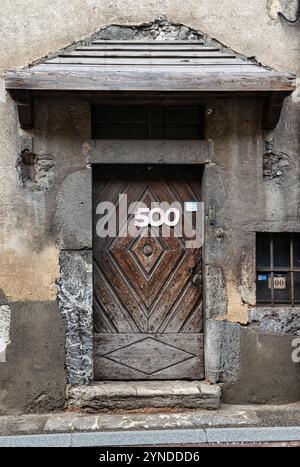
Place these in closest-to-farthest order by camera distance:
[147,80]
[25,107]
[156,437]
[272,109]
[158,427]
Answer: [156,437] < [158,427] < [147,80] < [25,107] < [272,109]

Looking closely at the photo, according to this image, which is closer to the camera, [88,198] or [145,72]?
[145,72]

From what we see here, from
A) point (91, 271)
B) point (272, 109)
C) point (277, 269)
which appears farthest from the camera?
point (277, 269)

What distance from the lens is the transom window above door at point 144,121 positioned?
21.5ft

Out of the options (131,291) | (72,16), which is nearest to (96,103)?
(72,16)

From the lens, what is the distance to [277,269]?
6559 mm

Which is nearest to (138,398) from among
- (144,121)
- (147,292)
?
(147,292)

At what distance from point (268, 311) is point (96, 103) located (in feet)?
9.14

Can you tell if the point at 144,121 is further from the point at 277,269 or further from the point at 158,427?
the point at 158,427

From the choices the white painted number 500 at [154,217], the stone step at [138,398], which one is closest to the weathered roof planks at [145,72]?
the white painted number 500 at [154,217]

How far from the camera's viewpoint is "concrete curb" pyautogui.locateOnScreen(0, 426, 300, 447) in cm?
525

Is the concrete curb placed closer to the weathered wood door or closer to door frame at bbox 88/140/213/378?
the weathered wood door

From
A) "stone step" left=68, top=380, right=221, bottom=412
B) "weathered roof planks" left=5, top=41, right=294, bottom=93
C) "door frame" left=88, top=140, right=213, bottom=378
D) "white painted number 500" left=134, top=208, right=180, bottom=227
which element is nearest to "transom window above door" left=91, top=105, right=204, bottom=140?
"door frame" left=88, top=140, right=213, bottom=378

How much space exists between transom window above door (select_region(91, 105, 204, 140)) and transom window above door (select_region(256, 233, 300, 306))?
4.42ft

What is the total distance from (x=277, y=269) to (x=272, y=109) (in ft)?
5.43
